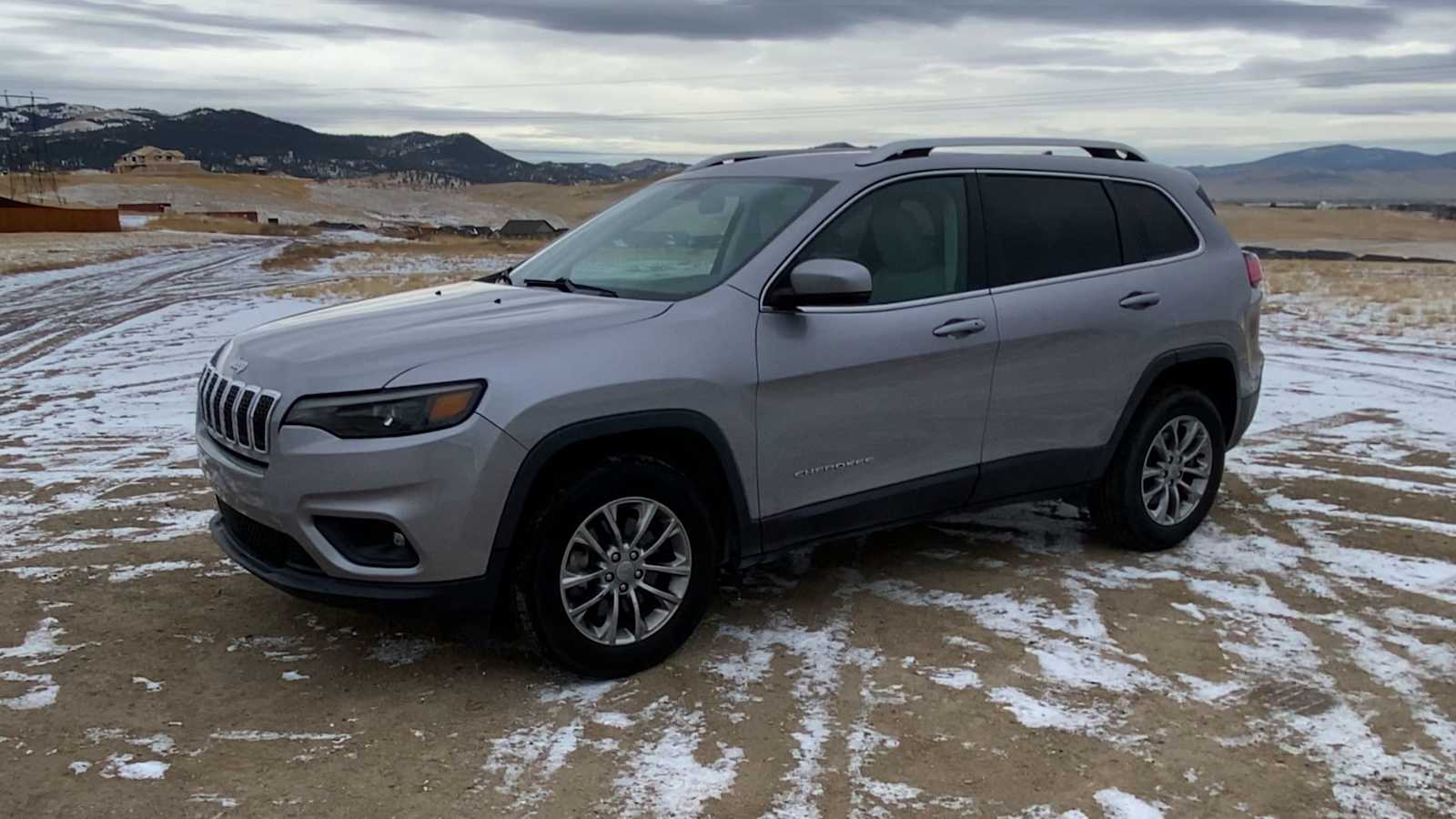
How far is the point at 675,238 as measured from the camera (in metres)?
5.06

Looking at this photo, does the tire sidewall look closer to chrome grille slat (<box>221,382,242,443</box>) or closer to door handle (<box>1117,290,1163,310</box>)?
door handle (<box>1117,290,1163,310</box>)

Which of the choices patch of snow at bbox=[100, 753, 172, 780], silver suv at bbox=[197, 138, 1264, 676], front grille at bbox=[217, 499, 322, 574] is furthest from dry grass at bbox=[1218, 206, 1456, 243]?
patch of snow at bbox=[100, 753, 172, 780]

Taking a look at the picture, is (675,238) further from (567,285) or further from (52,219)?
(52,219)

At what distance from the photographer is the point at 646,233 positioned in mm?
5191

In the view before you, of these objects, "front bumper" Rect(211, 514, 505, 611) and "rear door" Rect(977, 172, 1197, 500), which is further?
"rear door" Rect(977, 172, 1197, 500)

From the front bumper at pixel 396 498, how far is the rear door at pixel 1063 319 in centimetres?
227

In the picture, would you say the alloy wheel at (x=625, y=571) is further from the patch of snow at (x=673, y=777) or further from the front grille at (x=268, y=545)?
the front grille at (x=268, y=545)

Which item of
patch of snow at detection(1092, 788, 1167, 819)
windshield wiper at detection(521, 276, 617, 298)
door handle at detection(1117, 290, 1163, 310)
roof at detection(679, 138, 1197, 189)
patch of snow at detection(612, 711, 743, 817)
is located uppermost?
roof at detection(679, 138, 1197, 189)

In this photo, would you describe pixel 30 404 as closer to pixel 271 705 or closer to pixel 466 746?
pixel 271 705

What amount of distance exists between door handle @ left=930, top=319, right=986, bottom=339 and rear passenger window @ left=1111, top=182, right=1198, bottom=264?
109 cm

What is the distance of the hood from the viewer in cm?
388

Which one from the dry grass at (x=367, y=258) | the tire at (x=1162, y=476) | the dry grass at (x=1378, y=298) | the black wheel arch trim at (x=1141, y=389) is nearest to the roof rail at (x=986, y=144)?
the black wheel arch trim at (x=1141, y=389)

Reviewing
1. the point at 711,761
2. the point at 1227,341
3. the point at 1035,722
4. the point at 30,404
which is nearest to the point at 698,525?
the point at 711,761

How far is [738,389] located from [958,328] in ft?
3.62
